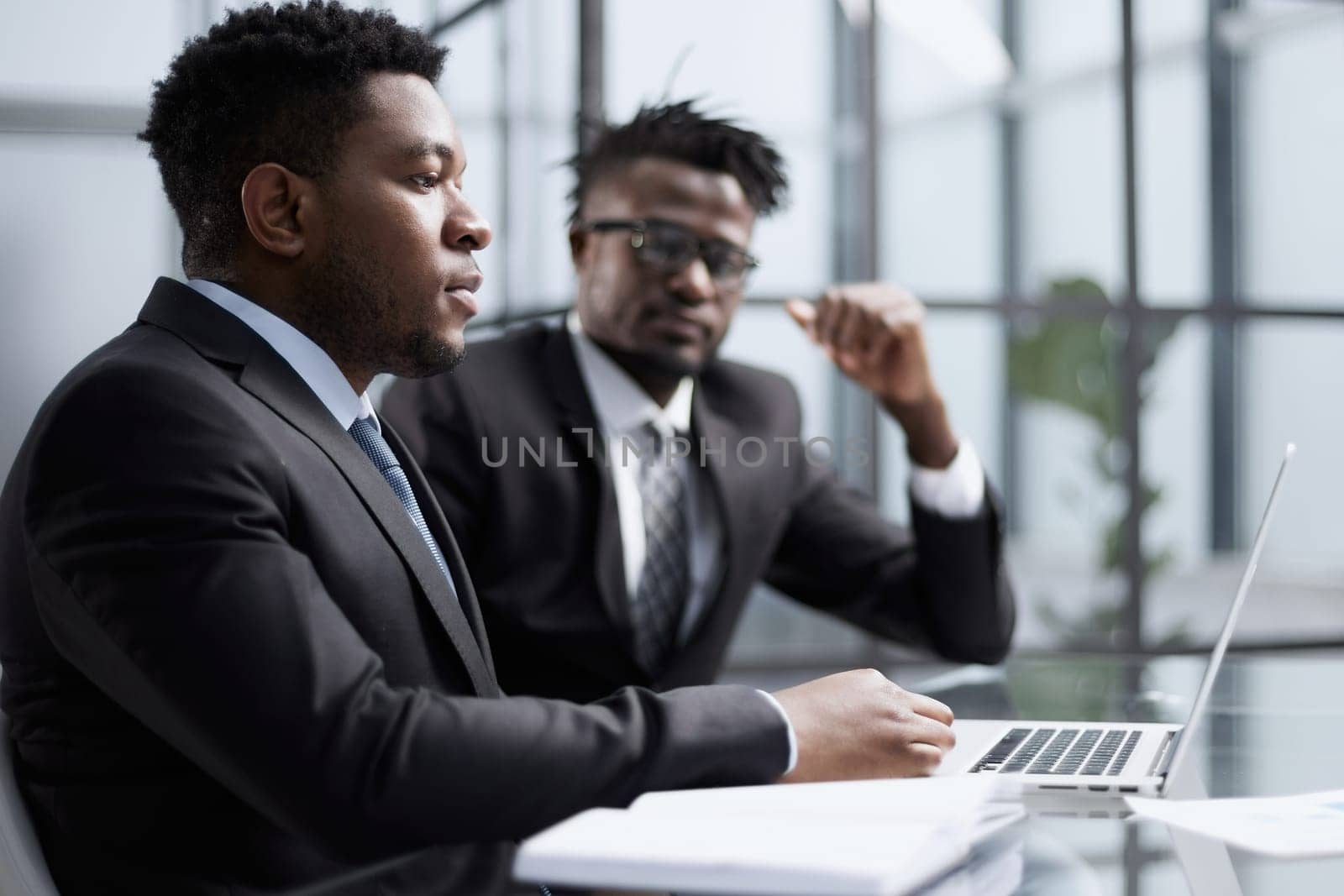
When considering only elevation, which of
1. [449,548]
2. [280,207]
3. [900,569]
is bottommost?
[900,569]

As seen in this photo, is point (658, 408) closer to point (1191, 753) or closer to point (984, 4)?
point (1191, 753)

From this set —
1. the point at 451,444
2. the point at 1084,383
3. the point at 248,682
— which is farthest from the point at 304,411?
the point at 1084,383

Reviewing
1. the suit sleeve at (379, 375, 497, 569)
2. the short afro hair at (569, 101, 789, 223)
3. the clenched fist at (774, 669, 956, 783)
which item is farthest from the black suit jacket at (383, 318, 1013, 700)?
the clenched fist at (774, 669, 956, 783)

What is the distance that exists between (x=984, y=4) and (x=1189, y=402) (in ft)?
8.69

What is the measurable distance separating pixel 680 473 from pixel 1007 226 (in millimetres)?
5894

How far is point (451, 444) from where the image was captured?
2.09 m

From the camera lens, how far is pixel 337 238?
116 centimetres

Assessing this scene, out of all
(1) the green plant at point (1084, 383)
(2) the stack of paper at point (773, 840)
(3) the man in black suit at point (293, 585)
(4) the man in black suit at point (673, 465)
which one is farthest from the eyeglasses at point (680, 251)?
(1) the green plant at point (1084, 383)

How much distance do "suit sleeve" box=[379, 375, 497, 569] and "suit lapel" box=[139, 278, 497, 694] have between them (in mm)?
933

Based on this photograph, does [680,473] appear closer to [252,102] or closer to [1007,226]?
[252,102]

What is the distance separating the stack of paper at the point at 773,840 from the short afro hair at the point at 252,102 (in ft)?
2.28

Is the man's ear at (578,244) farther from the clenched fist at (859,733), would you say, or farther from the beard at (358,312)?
the clenched fist at (859,733)

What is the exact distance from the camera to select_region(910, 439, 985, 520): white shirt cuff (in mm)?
2055

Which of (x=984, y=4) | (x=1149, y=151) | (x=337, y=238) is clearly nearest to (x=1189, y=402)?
(x=1149, y=151)
